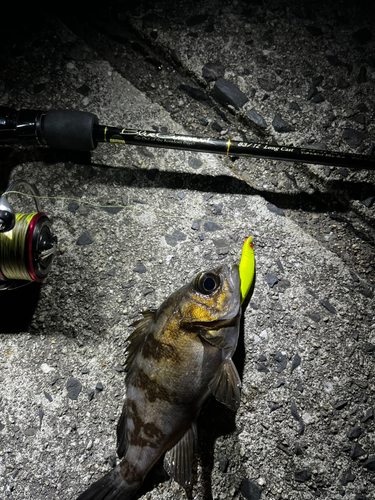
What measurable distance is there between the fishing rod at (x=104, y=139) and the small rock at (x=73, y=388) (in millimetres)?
1040

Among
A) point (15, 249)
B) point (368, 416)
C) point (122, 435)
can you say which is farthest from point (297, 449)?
point (15, 249)

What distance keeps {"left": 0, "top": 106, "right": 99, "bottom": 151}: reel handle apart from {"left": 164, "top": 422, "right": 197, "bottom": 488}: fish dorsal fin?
1288mm

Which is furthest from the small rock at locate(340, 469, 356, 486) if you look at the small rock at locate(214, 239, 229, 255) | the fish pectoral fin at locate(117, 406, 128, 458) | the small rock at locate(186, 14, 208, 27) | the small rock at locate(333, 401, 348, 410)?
the small rock at locate(186, 14, 208, 27)

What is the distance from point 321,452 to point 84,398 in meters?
1.03

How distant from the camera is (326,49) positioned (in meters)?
1.93

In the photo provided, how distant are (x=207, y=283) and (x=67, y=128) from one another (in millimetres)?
922

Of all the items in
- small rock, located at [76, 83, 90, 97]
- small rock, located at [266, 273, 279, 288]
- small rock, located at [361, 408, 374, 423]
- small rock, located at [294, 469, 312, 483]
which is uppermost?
small rock, located at [76, 83, 90, 97]

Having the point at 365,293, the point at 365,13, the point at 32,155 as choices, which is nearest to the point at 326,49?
the point at 365,13

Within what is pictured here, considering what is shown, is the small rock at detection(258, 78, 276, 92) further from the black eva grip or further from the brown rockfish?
the brown rockfish

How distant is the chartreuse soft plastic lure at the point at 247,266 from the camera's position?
5.34ft

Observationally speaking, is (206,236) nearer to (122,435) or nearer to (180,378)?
(180,378)

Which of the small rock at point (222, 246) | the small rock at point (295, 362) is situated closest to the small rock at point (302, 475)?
the small rock at point (295, 362)

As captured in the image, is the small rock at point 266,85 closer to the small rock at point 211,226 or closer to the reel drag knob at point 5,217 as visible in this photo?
the small rock at point 211,226

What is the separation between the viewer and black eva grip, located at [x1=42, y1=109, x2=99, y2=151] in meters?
1.63
